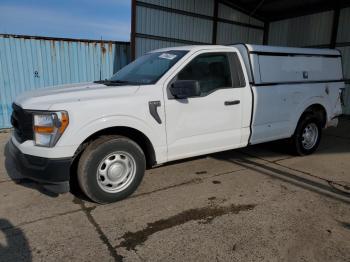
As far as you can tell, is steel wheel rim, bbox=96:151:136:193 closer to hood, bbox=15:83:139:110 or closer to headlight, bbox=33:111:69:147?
headlight, bbox=33:111:69:147

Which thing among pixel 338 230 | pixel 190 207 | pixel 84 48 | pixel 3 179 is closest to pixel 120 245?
pixel 190 207

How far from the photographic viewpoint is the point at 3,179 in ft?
15.0

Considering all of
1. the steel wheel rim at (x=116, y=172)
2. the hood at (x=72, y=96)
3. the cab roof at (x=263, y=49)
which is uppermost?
the cab roof at (x=263, y=49)

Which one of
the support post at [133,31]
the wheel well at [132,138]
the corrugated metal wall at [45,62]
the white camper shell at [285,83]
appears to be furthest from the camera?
the support post at [133,31]

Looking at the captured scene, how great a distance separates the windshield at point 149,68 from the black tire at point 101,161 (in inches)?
34.3

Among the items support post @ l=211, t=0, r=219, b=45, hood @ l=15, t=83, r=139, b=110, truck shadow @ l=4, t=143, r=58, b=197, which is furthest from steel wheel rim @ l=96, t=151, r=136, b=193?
support post @ l=211, t=0, r=219, b=45

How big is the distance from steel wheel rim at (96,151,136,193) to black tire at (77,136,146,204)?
0.01 metres

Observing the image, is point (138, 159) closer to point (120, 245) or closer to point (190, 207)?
point (190, 207)

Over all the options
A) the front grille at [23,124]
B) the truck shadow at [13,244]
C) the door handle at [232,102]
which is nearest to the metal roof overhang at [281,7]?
the door handle at [232,102]

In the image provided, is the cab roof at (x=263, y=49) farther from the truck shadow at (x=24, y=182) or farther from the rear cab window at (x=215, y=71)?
the truck shadow at (x=24, y=182)

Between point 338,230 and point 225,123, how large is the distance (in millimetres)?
1969

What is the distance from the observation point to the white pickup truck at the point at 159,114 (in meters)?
3.25

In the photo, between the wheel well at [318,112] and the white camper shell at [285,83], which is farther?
the wheel well at [318,112]

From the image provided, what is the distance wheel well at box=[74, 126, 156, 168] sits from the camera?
3.51 meters
